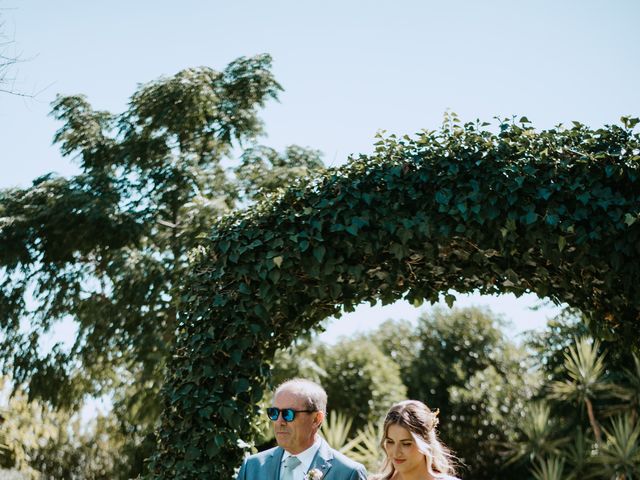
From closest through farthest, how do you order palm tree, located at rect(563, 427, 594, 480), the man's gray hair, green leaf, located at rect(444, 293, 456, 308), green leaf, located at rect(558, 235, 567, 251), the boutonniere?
the boutonniere
the man's gray hair
green leaf, located at rect(558, 235, 567, 251)
green leaf, located at rect(444, 293, 456, 308)
palm tree, located at rect(563, 427, 594, 480)

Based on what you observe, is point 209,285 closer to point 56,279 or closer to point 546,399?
point 56,279

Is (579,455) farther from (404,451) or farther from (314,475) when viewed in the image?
(314,475)

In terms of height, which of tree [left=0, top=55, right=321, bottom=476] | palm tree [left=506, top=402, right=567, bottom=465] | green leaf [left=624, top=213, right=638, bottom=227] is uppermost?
tree [left=0, top=55, right=321, bottom=476]

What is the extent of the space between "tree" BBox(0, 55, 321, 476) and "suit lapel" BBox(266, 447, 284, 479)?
5437 mm

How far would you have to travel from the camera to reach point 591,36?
6.35 metres

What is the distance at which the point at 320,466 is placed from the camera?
3.86 meters

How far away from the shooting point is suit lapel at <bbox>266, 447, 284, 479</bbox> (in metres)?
3.97

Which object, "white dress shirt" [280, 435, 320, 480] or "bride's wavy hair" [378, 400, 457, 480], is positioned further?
"white dress shirt" [280, 435, 320, 480]

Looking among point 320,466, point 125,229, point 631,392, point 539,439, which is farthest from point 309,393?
point 539,439

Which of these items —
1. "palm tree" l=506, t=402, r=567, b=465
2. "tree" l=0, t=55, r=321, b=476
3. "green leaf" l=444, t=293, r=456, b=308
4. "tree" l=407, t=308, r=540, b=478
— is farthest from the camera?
"tree" l=407, t=308, r=540, b=478

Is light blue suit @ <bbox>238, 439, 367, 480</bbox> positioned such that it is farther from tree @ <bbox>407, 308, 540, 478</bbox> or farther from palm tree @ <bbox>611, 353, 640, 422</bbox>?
tree @ <bbox>407, 308, 540, 478</bbox>

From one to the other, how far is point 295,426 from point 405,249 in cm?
159

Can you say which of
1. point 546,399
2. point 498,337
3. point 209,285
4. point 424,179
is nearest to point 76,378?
point 209,285

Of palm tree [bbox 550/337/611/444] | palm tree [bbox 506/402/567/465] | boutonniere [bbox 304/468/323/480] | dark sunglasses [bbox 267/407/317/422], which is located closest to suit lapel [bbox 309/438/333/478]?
boutonniere [bbox 304/468/323/480]
